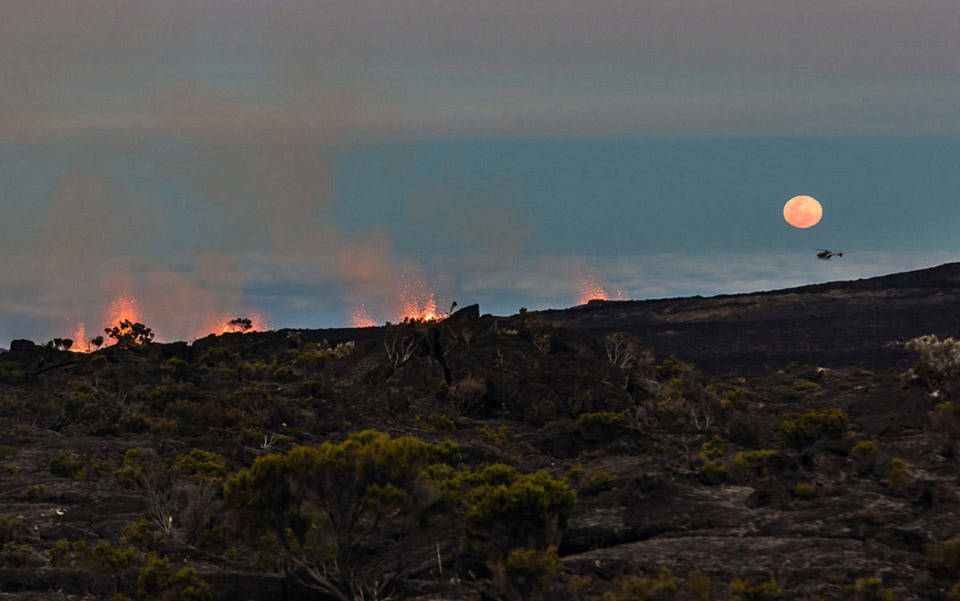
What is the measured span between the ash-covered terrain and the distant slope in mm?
18482

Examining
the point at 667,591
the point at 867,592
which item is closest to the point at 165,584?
the point at 667,591

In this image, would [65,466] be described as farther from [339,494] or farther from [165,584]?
[339,494]

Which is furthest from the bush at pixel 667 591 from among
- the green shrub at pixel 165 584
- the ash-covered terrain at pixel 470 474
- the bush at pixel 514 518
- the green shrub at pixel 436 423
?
the green shrub at pixel 436 423

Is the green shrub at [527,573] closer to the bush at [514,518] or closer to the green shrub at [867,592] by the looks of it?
the bush at [514,518]

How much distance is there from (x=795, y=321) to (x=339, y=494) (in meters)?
137

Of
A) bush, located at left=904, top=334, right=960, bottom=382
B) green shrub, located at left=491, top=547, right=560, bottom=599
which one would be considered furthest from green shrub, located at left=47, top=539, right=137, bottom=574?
bush, located at left=904, top=334, right=960, bottom=382

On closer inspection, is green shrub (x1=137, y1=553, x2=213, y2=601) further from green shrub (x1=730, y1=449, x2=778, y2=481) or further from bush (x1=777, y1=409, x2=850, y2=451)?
bush (x1=777, y1=409, x2=850, y2=451)

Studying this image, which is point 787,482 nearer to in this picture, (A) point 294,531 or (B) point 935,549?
(B) point 935,549

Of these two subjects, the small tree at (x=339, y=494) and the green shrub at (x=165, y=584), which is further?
the green shrub at (x=165, y=584)

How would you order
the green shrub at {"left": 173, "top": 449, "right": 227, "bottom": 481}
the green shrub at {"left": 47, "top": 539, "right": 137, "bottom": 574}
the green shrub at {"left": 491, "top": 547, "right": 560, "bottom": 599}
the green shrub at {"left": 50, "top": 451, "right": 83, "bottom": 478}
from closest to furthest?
the green shrub at {"left": 491, "top": 547, "right": 560, "bottom": 599}, the green shrub at {"left": 47, "top": 539, "right": 137, "bottom": 574}, the green shrub at {"left": 173, "top": 449, "right": 227, "bottom": 481}, the green shrub at {"left": 50, "top": 451, "right": 83, "bottom": 478}

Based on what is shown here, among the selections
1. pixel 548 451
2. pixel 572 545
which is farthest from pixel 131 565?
pixel 548 451

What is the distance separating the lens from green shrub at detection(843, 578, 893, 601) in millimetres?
22797

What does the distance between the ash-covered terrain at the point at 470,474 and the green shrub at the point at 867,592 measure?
0.08m

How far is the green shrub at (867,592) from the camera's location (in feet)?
74.8
